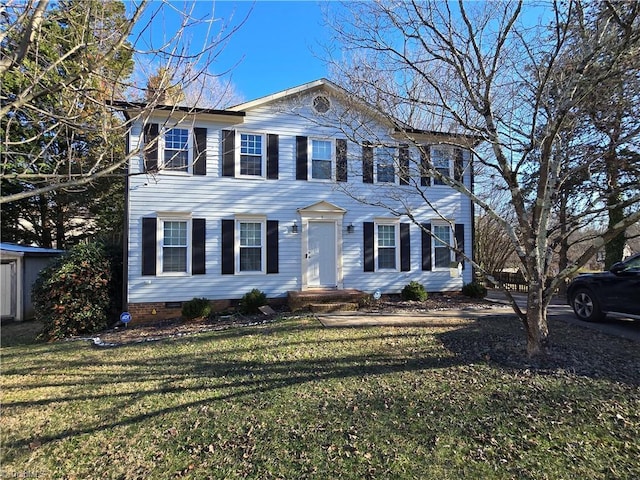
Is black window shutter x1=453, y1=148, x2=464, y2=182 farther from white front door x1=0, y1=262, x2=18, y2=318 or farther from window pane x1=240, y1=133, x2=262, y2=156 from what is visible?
white front door x1=0, y1=262, x2=18, y2=318

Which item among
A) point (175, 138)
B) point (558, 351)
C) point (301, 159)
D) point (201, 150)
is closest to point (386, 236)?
point (301, 159)

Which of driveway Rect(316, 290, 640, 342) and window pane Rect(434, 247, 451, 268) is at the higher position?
window pane Rect(434, 247, 451, 268)

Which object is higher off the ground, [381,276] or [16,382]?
[381,276]

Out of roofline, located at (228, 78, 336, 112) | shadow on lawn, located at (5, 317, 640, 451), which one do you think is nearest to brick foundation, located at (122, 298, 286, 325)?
shadow on lawn, located at (5, 317, 640, 451)

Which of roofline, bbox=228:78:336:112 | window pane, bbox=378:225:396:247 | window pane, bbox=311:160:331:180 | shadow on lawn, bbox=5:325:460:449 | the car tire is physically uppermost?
roofline, bbox=228:78:336:112

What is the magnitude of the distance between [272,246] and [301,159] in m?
2.82

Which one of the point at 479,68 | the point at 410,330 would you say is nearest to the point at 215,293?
the point at 410,330

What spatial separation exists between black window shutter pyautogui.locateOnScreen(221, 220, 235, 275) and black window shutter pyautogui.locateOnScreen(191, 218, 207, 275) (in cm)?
55

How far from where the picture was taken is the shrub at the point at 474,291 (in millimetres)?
11461

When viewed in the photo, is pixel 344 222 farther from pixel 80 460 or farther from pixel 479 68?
pixel 80 460

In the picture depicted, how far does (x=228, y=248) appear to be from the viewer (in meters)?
10.3

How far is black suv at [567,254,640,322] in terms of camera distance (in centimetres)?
649

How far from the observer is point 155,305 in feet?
31.5

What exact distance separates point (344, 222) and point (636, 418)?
8372 millimetres
